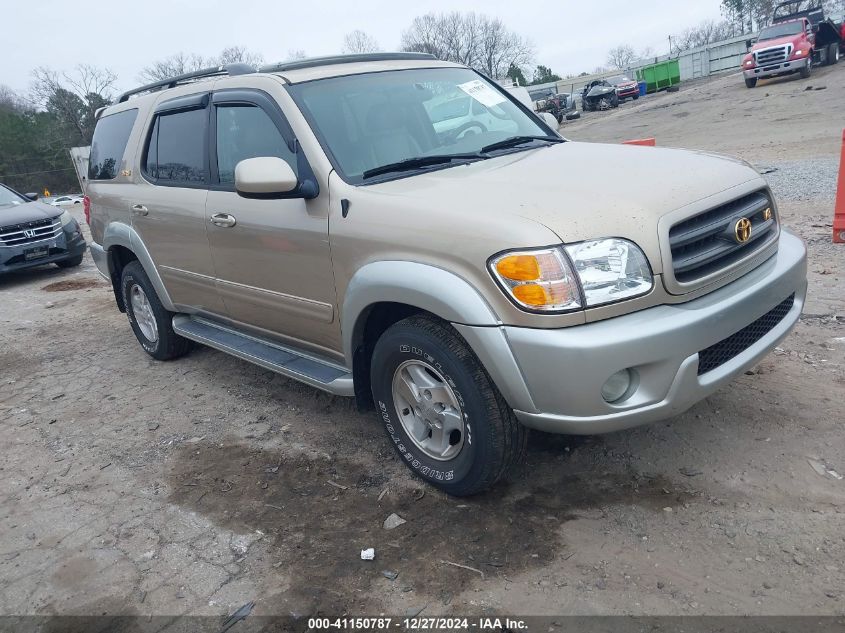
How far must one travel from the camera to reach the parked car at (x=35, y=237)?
32.7ft

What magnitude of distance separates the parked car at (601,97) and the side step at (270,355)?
114 feet

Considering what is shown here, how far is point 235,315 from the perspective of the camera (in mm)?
4379

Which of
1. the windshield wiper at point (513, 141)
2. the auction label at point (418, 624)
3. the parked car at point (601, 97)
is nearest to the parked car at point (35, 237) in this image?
the windshield wiper at point (513, 141)

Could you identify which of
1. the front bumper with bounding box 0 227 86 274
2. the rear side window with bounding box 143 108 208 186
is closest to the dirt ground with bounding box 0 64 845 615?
the rear side window with bounding box 143 108 208 186

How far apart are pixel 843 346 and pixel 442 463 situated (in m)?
2.73

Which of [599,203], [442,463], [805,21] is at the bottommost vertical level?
[442,463]

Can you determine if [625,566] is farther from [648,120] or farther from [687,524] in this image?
[648,120]

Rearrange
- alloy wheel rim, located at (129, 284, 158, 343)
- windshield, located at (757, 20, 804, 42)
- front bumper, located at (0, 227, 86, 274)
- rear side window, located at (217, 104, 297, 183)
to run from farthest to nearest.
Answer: windshield, located at (757, 20, 804, 42)
front bumper, located at (0, 227, 86, 274)
alloy wheel rim, located at (129, 284, 158, 343)
rear side window, located at (217, 104, 297, 183)

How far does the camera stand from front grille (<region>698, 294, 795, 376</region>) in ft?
9.18

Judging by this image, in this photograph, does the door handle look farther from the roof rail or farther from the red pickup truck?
the red pickup truck

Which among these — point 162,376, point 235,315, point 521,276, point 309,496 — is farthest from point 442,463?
point 162,376

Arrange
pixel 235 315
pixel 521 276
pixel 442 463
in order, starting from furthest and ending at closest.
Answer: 1. pixel 235 315
2. pixel 442 463
3. pixel 521 276

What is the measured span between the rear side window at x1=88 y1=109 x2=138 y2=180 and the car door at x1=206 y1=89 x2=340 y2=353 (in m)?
1.46

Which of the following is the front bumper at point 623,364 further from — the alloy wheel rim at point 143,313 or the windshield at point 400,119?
the alloy wheel rim at point 143,313
